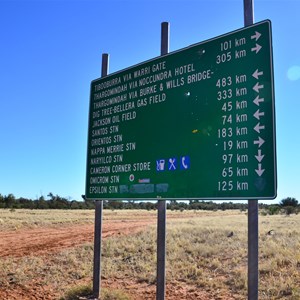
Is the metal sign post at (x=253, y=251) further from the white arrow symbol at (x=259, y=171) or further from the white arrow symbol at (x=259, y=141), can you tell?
the white arrow symbol at (x=259, y=141)

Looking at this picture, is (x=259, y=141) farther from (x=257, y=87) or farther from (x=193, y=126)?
(x=193, y=126)

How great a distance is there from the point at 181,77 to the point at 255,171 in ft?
7.82

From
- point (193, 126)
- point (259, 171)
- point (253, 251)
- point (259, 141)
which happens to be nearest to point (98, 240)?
point (193, 126)

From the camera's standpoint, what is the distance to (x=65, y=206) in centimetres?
9469

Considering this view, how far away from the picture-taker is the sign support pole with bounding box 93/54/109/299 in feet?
29.9

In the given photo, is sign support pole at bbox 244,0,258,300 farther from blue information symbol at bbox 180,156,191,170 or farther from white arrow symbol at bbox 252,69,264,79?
white arrow symbol at bbox 252,69,264,79

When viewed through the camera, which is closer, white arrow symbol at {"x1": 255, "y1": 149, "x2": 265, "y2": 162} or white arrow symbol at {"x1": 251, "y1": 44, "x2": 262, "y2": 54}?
white arrow symbol at {"x1": 255, "y1": 149, "x2": 265, "y2": 162}

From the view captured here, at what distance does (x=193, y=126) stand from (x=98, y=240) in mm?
3816

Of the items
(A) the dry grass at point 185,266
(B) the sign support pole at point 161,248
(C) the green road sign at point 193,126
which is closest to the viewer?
(C) the green road sign at point 193,126

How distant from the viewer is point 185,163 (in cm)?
719

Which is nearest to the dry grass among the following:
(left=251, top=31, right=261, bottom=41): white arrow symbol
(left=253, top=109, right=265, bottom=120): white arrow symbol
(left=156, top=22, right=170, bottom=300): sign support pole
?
(left=156, top=22, right=170, bottom=300): sign support pole

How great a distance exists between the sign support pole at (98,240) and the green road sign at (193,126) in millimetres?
347

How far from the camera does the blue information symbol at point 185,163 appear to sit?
713 centimetres

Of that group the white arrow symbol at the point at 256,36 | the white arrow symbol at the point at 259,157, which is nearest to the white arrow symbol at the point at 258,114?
the white arrow symbol at the point at 259,157
